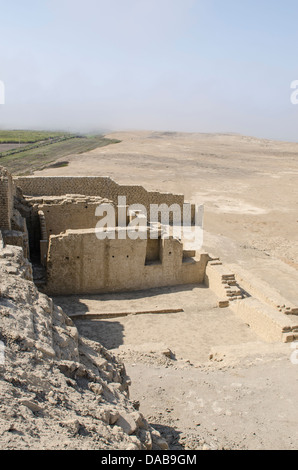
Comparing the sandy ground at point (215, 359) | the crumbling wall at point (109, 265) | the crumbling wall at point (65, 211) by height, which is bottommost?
the sandy ground at point (215, 359)

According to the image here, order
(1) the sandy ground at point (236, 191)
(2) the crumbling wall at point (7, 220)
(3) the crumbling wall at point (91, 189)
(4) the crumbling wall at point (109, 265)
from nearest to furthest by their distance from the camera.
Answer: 1. (2) the crumbling wall at point (7, 220)
2. (4) the crumbling wall at point (109, 265)
3. (3) the crumbling wall at point (91, 189)
4. (1) the sandy ground at point (236, 191)

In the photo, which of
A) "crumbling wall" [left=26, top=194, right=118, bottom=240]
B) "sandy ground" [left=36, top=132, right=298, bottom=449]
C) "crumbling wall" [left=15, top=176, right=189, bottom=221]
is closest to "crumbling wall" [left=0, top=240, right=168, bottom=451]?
"sandy ground" [left=36, top=132, right=298, bottom=449]

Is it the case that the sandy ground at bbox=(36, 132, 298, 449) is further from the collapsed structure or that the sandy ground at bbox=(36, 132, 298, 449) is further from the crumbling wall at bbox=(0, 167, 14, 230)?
the crumbling wall at bbox=(0, 167, 14, 230)

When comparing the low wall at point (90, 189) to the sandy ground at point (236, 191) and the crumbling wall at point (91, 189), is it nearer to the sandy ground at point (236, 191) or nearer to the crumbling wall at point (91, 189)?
the crumbling wall at point (91, 189)

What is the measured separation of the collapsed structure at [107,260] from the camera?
10.8 m

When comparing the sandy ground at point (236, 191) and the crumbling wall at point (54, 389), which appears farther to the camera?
the sandy ground at point (236, 191)

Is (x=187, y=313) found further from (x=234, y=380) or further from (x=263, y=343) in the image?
(x=234, y=380)

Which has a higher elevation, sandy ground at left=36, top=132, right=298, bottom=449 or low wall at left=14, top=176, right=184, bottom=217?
low wall at left=14, top=176, right=184, bottom=217

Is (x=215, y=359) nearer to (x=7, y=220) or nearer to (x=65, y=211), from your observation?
(x=7, y=220)

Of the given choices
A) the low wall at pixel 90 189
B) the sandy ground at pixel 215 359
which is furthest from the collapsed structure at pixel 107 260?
the low wall at pixel 90 189

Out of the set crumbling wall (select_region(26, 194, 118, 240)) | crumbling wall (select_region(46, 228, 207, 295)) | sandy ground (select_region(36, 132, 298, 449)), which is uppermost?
crumbling wall (select_region(26, 194, 118, 240))

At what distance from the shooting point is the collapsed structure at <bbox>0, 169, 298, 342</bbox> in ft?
35.4

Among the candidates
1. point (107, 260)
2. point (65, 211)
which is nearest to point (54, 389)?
point (107, 260)
